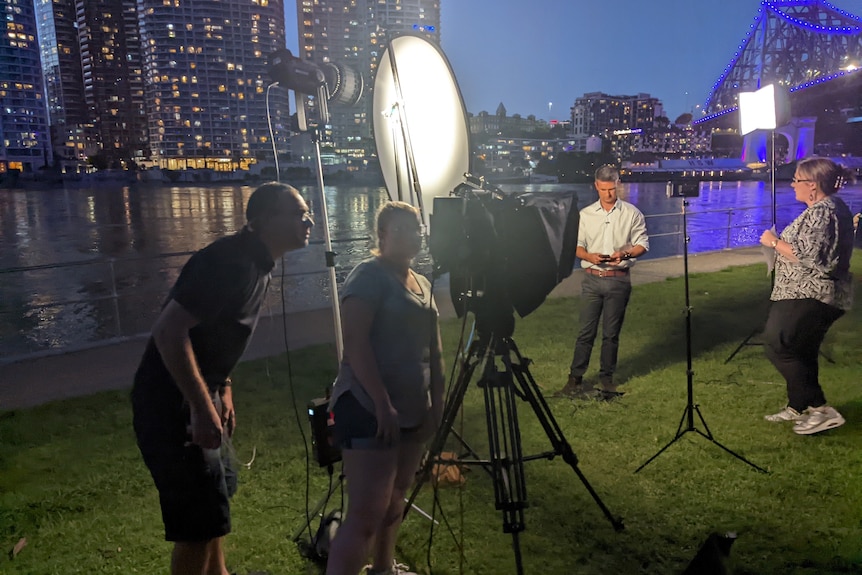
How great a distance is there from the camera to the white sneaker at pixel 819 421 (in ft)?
13.5

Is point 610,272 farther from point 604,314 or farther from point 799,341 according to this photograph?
point 799,341

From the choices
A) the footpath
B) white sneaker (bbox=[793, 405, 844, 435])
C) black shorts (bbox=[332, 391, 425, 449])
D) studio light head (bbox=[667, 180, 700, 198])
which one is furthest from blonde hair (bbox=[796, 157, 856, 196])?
the footpath

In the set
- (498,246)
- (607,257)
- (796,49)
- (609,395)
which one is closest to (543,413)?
(498,246)

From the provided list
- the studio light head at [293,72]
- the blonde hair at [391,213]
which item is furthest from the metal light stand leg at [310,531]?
the studio light head at [293,72]

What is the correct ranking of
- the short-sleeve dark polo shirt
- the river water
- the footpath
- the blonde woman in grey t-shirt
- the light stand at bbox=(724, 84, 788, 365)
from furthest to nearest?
1. the river water
2. the light stand at bbox=(724, 84, 788, 365)
3. the footpath
4. the blonde woman in grey t-shirt
5. the short-sleeve dark polo shirt

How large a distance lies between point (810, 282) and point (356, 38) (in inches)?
185

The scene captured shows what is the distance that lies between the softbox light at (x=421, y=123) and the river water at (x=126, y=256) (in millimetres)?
829

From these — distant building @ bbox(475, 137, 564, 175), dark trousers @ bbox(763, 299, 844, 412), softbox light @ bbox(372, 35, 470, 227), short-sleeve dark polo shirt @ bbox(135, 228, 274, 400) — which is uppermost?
distant building @ bbox(475, 137, 564, 175)

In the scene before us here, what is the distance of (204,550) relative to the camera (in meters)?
2.05

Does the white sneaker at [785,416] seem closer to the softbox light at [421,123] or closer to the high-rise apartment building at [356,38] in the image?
the softbox light at [421,123]

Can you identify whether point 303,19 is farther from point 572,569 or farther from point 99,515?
point 572,569

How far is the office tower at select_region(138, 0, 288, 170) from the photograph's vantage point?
514ft

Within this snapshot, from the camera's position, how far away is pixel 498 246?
237cm

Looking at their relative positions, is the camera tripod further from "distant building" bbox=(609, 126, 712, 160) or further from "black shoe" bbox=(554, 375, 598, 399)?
"distant building" bbox=(609, 126, 712, 160)
